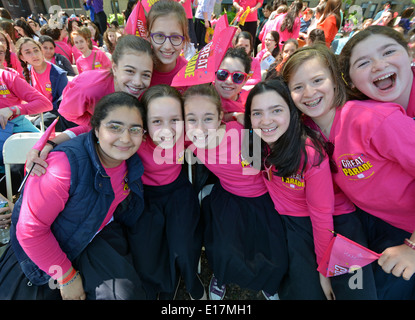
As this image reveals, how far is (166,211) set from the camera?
74.9 inches

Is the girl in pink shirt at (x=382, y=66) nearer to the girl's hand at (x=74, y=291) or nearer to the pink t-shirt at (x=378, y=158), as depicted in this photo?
the pink t-shirt at (x=378, y=158)

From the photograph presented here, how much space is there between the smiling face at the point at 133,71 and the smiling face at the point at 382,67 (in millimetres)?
1483

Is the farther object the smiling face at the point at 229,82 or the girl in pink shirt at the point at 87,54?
the girl in pink shirt at the point at 87,54

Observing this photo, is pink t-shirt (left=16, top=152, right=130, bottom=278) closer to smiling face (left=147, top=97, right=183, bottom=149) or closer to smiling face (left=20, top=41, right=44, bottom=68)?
smiling face (left=147, top=97, right=183, bottom=149)

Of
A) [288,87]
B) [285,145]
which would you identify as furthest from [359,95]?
[285,145]

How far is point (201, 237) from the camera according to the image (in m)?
1.92

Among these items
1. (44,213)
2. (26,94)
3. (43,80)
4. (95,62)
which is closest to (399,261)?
(44,213)

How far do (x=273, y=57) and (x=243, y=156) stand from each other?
3636mm

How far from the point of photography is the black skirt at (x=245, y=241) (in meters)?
1.67

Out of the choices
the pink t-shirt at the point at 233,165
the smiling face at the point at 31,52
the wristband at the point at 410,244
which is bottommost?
the wristband at the point at 410,244

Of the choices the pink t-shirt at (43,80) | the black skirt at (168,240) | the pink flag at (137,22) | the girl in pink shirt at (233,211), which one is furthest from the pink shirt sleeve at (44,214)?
the pink t-shirt at (43,80)

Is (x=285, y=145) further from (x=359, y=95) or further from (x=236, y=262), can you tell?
(x=236, y=262)

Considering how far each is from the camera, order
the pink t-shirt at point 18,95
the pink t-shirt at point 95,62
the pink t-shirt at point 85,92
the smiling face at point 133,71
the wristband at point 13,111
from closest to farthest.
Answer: the smiling face at point 133,71 → the pink t-shirt at point 85,92 → the wristband at point 13,111 → the pink t-shirt at point 18,95 → the pink t-shirt at point 95,62

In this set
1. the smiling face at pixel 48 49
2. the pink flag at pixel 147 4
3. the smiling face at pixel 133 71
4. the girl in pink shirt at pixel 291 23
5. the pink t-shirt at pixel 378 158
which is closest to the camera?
the pink t-shirt at pixel 378 158
